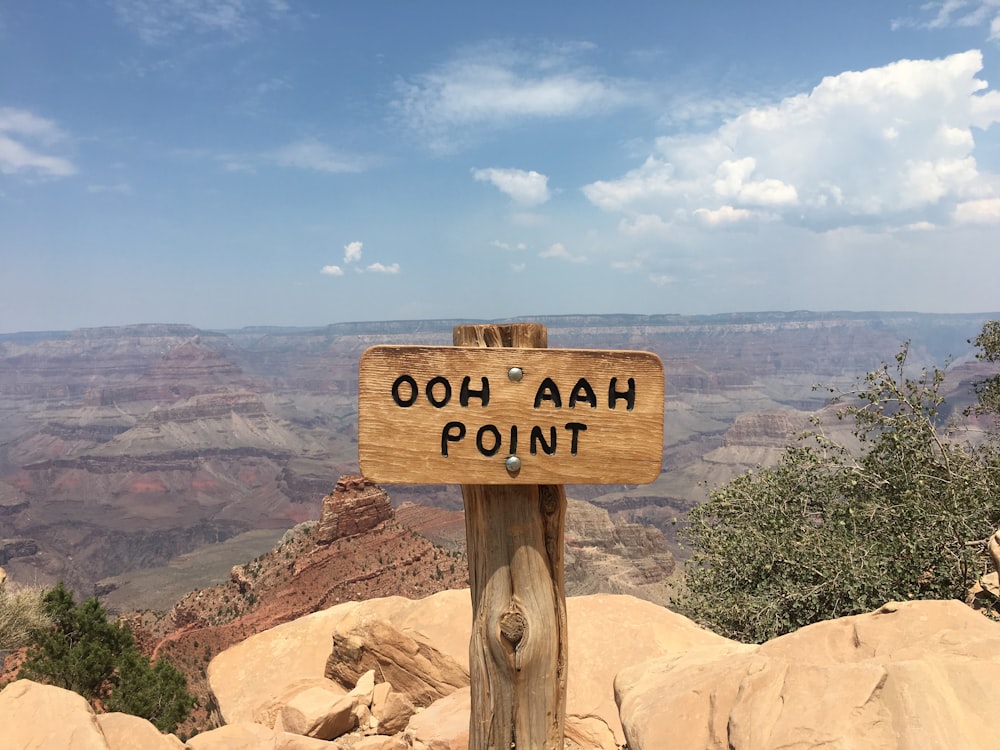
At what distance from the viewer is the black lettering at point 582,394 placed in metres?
2.74

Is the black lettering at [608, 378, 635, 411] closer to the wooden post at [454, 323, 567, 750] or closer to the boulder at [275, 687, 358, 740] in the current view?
the wooden post at [454, 323, 567, 750]

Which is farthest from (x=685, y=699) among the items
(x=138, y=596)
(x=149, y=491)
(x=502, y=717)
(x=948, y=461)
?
(x=149, y=491)

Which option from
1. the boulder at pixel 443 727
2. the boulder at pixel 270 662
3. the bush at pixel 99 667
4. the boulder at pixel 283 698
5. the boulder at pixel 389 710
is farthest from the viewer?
the bush at pixel 99 667

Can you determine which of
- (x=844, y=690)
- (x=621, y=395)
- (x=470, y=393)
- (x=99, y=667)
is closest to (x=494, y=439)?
(x=470, y=393)

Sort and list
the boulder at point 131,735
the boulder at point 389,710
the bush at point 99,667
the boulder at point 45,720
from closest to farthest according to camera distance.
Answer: the boulder at point 45,720 < the boulder at point 131,735 < the boulder at point 389,710 < the bush at point 99,667

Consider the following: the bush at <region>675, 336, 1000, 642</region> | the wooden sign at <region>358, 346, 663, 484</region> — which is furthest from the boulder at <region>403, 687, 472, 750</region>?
the bush at <region>675, 336, 1000, 642</region>

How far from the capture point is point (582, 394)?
2.75 m

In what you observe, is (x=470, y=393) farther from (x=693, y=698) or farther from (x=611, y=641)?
(x=611, y=641)

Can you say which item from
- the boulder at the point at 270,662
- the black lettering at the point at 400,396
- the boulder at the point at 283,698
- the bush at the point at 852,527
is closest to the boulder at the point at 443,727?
the boulder at the point at 283,698

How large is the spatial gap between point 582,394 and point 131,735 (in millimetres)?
5083

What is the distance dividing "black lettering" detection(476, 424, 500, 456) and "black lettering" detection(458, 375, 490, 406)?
11 cm

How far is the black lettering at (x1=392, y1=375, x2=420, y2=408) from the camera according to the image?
108 inches

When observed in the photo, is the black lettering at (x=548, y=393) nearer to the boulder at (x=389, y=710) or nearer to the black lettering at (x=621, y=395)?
the black lettering at (x=621, y=395)

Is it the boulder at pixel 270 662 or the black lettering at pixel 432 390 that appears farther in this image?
the boulder at pixel 270 662
